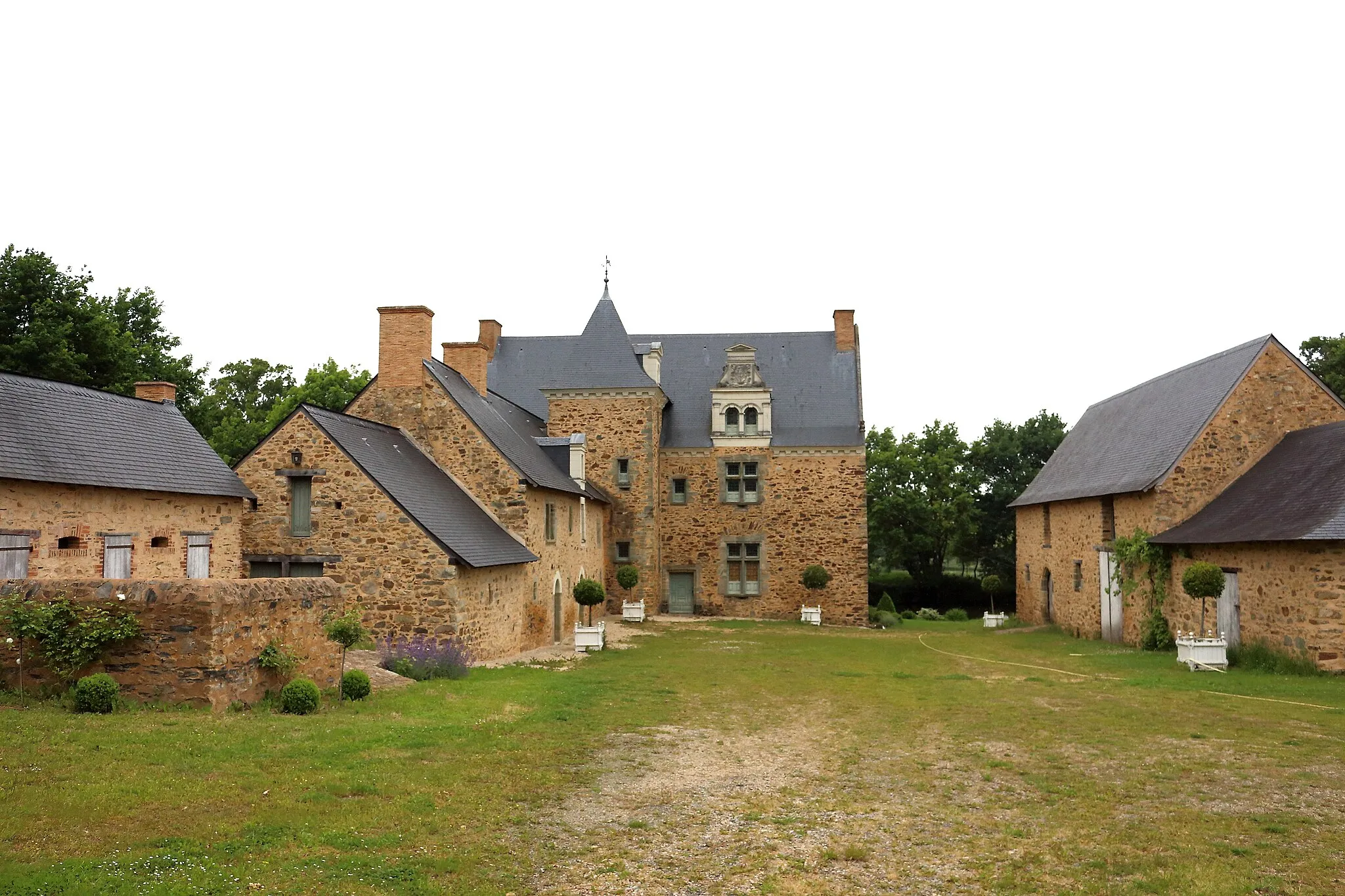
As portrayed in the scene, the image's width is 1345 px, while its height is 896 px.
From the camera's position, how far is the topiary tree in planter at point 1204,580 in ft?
59.8

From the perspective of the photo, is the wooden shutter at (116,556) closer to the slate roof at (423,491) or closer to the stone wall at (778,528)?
the slate roof at (423,491)

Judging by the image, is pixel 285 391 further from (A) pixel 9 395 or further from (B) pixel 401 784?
(B) pixel 401 784

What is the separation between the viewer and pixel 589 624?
79.9 ft

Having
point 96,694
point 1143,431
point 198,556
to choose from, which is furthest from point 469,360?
point 1143,431

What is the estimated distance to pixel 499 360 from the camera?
36.5 metres

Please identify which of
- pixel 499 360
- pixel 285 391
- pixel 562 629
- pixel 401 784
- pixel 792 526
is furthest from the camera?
pixel 285 391

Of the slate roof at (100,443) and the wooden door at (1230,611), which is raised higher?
the slate roof at (100,443)

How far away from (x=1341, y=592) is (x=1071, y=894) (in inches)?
530

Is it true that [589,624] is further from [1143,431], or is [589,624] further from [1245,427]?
[1245,427]

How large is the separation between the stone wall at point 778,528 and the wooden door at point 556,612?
31.7 ft

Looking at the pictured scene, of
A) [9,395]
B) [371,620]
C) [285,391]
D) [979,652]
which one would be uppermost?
[285,391]

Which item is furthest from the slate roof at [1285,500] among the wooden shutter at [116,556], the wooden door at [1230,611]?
the wooden shutter at [116,556]

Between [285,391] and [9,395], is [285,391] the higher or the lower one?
the higher one

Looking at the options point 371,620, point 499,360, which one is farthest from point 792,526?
point 371,620
